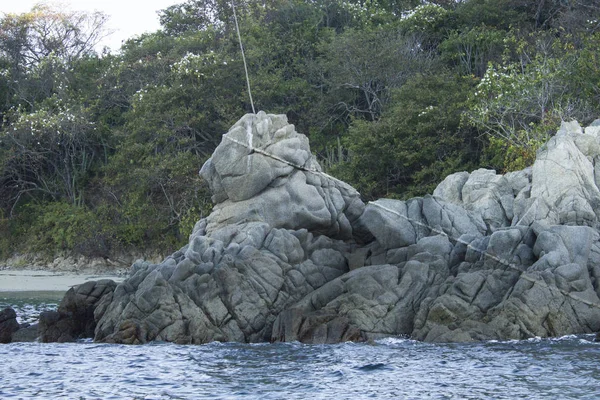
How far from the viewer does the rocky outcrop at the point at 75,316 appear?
53.6 feet

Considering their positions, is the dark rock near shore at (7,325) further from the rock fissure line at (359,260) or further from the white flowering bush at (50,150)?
the white flowering bush at (50,150)

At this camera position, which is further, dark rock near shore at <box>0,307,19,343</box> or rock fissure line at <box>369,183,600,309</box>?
dark rock near shore at <box>0,307,19,343</box>

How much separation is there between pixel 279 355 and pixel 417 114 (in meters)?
14.9

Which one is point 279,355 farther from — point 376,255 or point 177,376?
point 376,255

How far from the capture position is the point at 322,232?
17.8 metres

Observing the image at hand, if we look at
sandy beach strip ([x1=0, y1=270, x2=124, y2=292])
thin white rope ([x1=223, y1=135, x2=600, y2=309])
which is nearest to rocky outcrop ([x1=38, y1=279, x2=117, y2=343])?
thin white rope ([x1=223, y1=135, x2=600, y2=309])

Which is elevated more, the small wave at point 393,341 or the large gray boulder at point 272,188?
the large gray boulder at point 272,188

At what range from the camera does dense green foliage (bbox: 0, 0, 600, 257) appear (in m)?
26.5

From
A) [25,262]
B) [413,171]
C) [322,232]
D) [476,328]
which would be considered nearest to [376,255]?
[322,232]

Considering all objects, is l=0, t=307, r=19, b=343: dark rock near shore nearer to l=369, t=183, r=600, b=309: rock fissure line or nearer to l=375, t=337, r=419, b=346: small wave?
l=375, t=337, r=419, b=346: small wave

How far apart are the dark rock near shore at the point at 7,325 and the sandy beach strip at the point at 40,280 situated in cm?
779

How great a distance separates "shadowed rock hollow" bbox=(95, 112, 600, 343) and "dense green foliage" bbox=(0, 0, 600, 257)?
6.02 metres

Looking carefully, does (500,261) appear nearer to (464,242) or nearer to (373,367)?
(464,242)

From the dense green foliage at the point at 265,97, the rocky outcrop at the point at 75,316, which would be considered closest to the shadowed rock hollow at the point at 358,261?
the rocky outcrop at the point at 75,316
